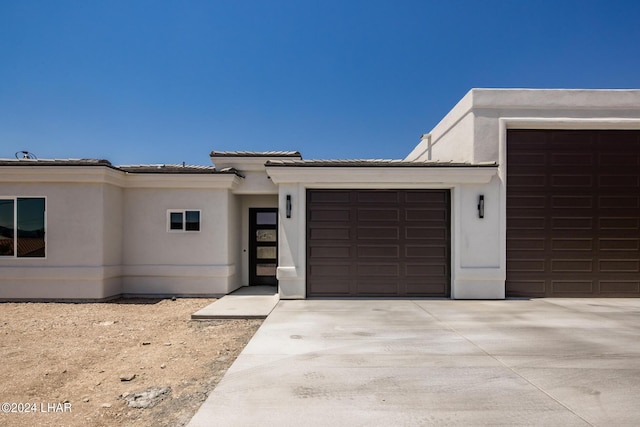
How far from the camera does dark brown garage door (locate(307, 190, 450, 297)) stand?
8742 mm

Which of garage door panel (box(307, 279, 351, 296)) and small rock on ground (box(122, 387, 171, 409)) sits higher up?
garage door panel (box(307, 279, 351, 296))

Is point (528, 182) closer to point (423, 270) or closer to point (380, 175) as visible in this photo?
point (423, 270)

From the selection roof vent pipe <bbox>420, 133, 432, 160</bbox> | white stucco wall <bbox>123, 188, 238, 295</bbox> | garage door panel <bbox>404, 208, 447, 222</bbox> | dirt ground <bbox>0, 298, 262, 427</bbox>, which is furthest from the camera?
roof vent pipe <bbox>420, 133, 432, 160</bbox>

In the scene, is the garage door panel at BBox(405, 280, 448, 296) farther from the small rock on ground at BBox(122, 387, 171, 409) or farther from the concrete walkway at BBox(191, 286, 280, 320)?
the small rock on ground at BBox(122, 387, 171, 409)

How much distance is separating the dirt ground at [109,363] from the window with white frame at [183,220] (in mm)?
2323

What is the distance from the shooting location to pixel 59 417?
136 inches

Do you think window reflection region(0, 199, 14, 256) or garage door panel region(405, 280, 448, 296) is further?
garage door panel region(405, 280, 448, 296)

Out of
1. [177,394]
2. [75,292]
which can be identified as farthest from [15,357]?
[75,292]

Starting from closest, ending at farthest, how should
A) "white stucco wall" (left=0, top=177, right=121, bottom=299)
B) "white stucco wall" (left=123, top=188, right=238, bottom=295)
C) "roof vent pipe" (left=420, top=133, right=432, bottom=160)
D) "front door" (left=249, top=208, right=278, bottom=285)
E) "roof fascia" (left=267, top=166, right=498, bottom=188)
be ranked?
"roof fascia" (left=267, top=166, right=498, bottom=188) → "white stucco wall" (left=0, top=177, right=121, bottom=299) → "white stucco wall" (left=123, top=188, right=238, bottom=295) → "front door" (left=249, top=208, right=278, bottom=285) → "roof vent pipe" (left=420, top=133, right=432, bottom=160)

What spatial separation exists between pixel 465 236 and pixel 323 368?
5718mm

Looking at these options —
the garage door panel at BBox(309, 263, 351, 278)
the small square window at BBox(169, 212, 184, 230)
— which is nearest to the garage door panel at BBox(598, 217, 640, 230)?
the garage door panel at BBox(309, 263, 351, 278)

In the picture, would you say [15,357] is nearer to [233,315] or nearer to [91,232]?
[233,315]

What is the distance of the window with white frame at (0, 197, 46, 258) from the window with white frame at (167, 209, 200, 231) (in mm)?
2913

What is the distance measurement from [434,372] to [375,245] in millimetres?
4725
